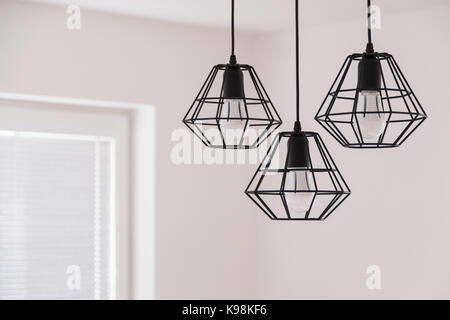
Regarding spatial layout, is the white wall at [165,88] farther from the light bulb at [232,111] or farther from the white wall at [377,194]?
the light bulb at [232,111]

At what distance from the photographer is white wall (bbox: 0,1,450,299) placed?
3.07m

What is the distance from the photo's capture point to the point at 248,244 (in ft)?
12.0

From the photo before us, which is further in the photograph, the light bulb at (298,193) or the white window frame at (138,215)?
the white window frame at (138,215)

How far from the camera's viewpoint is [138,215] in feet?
11.4

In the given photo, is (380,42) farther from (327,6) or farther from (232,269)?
(232,269)

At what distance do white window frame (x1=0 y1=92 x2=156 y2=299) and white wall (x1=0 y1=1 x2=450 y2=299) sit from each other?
0.04 meters

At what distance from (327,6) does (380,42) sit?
0.90 ft

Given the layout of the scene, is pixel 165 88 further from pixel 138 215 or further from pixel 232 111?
pixel 232 111

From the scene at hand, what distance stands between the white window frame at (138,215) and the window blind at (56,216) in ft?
0.18

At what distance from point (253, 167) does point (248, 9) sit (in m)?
0.78

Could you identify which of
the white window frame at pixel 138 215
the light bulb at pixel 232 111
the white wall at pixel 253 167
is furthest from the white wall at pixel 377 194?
the light bulb at pixel 232 111

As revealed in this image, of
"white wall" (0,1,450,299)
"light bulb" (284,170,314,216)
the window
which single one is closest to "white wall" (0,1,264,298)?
"white wall" (0,1,450,299)

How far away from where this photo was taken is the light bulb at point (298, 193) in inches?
55.6

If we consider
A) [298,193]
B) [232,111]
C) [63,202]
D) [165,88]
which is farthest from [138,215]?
[298,193]
